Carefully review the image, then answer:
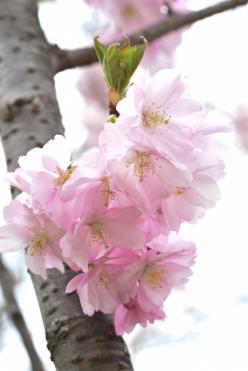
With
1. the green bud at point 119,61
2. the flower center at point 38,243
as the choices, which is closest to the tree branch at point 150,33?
the green bud at point 119,61

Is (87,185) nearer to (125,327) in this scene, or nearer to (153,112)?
(153,112)

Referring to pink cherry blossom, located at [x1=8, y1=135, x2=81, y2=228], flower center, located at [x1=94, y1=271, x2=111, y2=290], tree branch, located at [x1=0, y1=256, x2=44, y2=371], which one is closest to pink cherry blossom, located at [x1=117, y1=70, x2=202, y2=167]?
pink cherry blossom, located at [x1=8, y1=135, x2=81, y2=228]

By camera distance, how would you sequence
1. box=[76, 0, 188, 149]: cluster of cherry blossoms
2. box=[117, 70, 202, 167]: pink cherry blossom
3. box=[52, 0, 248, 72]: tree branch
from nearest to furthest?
box=[117, 70, 202, 167]: pink cherry blossom, box=[52, 0, 248, 72]: tree branch, box=[76, 0, 188, 149]: cluster of cherry blossoms

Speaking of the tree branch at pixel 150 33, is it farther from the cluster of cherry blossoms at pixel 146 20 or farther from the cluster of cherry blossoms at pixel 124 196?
the cluster of cherry blossoms at pixel 124 196

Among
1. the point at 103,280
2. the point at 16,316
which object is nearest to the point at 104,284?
the point at 103,280

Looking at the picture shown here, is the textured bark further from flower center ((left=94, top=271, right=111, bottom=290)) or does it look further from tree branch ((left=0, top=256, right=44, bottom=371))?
tree branch ((left=0, top=256, right=44, bottom=371))

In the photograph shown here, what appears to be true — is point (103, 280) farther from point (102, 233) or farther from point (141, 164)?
point (141, 164)
